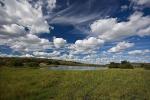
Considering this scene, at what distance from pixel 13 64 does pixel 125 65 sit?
51.0 meters

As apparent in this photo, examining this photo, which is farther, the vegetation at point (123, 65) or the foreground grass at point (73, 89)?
the vegetation at point (123, 65)

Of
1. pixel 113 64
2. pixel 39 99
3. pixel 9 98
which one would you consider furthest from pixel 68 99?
pixel 113 64

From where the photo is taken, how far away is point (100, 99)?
17.8 metres

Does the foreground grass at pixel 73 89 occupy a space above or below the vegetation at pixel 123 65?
below

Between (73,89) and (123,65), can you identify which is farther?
(123,65)

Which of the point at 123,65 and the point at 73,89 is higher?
the point at 123,65

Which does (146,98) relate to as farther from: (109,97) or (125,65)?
(125,65)

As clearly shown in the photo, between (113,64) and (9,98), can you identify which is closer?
(9,98)

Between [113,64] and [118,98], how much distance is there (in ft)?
264

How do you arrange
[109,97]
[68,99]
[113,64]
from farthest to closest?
[113,64] < [109,97] < [68,99]

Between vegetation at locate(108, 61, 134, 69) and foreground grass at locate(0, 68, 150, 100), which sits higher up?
vegetation at locate(108, 61, 134, 69)

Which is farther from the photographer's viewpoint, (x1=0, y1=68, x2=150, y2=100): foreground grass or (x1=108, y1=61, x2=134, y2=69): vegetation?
(x1=108, y1=61, x2=134, y2=69): vegetation

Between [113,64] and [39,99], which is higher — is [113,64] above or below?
above

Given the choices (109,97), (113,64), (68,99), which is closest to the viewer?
(68,99)
